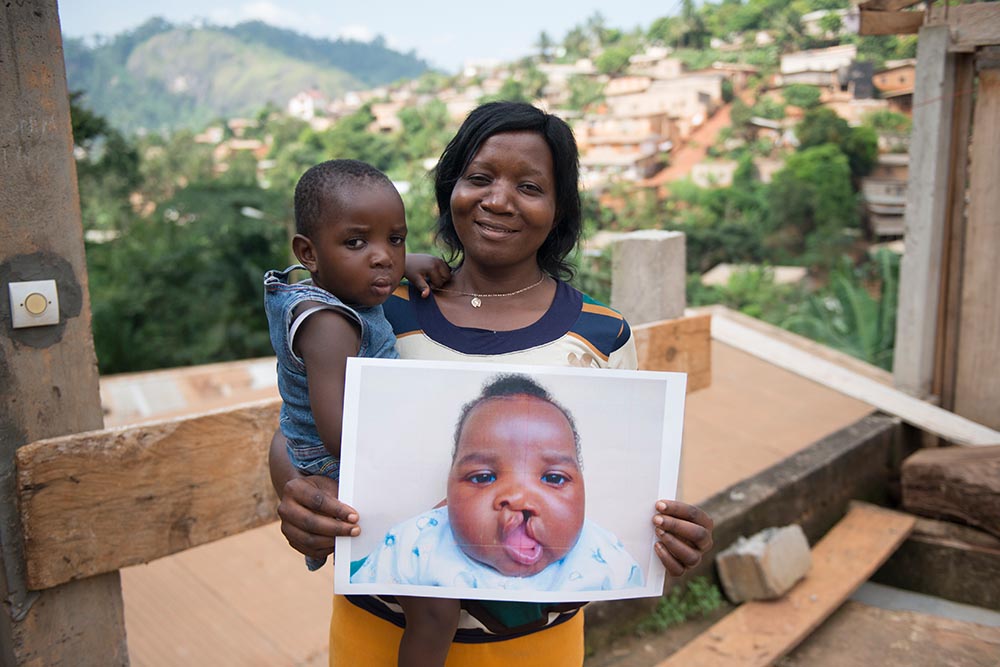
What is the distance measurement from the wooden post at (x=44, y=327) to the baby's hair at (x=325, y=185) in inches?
23.1

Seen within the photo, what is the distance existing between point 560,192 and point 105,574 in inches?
48.7

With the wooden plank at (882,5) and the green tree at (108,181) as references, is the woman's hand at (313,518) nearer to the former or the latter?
the wooden plank at (882,5)

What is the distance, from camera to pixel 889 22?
4426 millimetres

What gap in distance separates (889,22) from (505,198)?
13.3 feet

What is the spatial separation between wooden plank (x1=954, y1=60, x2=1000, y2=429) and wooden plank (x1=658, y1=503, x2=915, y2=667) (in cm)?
99

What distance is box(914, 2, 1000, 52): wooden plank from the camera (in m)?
4.21

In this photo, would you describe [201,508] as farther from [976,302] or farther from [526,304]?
[976,302]

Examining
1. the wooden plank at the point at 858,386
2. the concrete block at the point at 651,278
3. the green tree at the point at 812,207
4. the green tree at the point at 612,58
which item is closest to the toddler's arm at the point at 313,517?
the concrete block at the point at 651,278

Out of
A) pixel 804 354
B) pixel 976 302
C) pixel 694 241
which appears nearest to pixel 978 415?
pixel 976 302

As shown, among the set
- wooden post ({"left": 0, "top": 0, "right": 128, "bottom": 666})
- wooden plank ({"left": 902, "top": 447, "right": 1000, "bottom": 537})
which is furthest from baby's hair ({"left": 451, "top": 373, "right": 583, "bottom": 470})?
wooden plank ({"left": 902, "top": 447, "right": 1000, "bottom": 537})

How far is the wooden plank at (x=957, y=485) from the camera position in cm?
386

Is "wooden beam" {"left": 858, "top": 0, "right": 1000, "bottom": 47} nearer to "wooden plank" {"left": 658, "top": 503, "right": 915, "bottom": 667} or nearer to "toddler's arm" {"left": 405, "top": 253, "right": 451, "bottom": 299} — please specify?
"wooden plank" {"left": 658, "top": 503, "right": 915, "bottom": 667}

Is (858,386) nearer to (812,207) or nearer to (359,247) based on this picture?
(359,247)

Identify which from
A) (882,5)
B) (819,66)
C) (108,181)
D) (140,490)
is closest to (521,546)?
(140,490)
